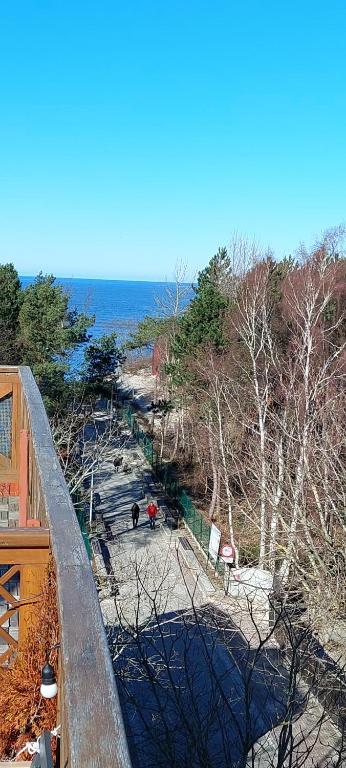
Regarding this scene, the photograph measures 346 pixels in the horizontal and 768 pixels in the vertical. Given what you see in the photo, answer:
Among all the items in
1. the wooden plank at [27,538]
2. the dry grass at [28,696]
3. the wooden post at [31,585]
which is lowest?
the dry grass at [28,696]

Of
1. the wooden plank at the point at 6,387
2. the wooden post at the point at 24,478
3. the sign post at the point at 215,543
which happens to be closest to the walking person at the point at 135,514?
the sign post at the point at 215,543

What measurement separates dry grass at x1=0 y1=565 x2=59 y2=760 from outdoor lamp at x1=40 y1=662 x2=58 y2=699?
0.18 meters

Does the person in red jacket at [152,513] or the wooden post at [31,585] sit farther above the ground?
the wooden post at [31,585]

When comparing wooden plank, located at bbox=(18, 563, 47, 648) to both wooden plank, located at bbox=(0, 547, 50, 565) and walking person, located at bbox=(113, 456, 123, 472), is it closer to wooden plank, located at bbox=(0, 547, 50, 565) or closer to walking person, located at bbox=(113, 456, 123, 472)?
wooden plank, located at bbox=(0, 547, 50, 565)

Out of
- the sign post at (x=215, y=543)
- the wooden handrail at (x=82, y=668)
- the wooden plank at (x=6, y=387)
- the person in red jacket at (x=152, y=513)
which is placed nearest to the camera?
the wooden handrail at (x=82, y=668)

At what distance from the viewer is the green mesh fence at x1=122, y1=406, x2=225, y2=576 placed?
62.4 feet

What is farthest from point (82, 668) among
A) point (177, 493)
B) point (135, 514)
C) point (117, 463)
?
point (117, 463)

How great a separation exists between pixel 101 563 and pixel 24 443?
11610mm

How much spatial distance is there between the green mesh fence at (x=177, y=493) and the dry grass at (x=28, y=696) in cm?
1395

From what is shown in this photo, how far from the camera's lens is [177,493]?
906 inches

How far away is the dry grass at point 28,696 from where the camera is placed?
286 cm

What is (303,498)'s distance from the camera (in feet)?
40.0

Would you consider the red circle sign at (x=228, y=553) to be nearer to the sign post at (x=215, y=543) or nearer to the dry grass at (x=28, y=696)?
the sign post at (x=215, y=543)

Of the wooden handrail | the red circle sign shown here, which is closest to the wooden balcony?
the wooden handrail
